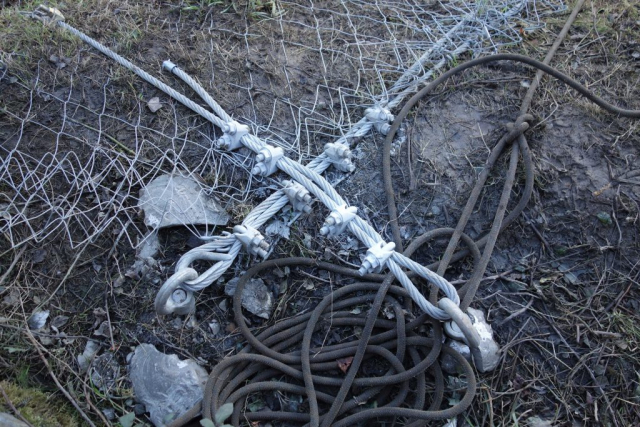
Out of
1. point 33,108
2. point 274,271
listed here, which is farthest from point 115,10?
point 274,271

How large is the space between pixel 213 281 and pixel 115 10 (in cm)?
183

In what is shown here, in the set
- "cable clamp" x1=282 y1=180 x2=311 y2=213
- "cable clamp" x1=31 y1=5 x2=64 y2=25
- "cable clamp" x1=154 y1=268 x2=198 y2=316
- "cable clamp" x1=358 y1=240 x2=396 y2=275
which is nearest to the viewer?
"cable clamp" x1=154 y1=268 x2=198 y2=316

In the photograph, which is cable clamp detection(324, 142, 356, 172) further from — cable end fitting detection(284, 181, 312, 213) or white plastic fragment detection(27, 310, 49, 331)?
white plastic fragment detection(27, 310, 49, 331)

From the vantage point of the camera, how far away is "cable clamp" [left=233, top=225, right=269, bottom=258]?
2070 mm

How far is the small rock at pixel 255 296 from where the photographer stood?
2129 mm

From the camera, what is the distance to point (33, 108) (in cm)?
256

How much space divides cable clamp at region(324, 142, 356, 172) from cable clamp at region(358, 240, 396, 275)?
499 mm

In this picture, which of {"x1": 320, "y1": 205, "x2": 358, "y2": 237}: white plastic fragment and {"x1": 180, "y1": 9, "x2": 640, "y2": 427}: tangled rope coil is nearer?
{"x1": 180, "y1": 9, "x2": 640, "y2": 427}: tangled rope coil

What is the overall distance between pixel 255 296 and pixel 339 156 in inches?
28.6

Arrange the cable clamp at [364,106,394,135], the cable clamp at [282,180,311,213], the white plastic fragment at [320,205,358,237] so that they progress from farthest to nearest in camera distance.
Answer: the cable clamp at [364,106,394,135], the cable clamp at [282,180,311,213], the white plastic fragment at [320,205,358,237]

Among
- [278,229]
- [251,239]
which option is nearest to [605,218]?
[278,229]

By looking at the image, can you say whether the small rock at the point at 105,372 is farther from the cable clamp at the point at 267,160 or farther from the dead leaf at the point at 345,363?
the cable clamp at the point at 267,160

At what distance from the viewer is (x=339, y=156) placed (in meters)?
2.37

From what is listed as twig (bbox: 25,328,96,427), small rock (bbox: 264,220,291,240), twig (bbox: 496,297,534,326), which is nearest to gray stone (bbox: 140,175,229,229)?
small rock (bbox: 264,220,291,240)
